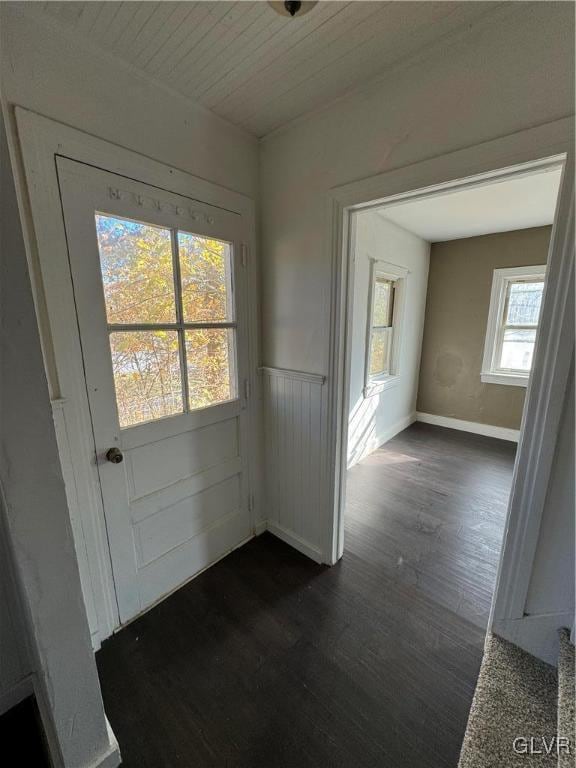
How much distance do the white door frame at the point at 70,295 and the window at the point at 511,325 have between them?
139 inches

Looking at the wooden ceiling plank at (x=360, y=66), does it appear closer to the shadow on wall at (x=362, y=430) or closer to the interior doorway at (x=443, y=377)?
the interior doorway at (x=443, y=377)

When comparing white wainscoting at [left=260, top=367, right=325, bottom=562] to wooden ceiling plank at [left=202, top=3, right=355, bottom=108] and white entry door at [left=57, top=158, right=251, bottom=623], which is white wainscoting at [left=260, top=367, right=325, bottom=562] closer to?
white entry door at [left=57, top=158, right=251, bottom=623]

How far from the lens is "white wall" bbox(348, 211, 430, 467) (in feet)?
9.44

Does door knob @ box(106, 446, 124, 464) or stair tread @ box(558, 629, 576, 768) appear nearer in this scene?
stair tread @ box(558, 629, 576, 768)

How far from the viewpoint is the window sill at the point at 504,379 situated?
143 inches

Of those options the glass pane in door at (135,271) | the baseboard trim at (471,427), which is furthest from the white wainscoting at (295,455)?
the baseboard trim at (471,427)

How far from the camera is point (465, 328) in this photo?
12.9ft

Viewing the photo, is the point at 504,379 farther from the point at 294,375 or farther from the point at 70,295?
the point at 70,295

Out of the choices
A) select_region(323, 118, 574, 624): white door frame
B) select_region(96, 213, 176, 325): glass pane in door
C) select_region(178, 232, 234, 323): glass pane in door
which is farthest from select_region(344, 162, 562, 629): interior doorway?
select_region(96, 213, 176, 325): glass pane in door

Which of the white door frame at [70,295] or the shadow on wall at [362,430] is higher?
the white door frame at [70,295]

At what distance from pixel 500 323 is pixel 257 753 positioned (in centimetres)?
428

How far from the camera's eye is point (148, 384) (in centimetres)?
146

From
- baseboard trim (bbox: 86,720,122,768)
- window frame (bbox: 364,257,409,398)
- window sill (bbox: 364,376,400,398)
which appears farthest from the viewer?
window sill (bbox: 364,376,400,398)

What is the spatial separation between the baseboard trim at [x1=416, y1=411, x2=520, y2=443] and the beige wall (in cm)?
5
